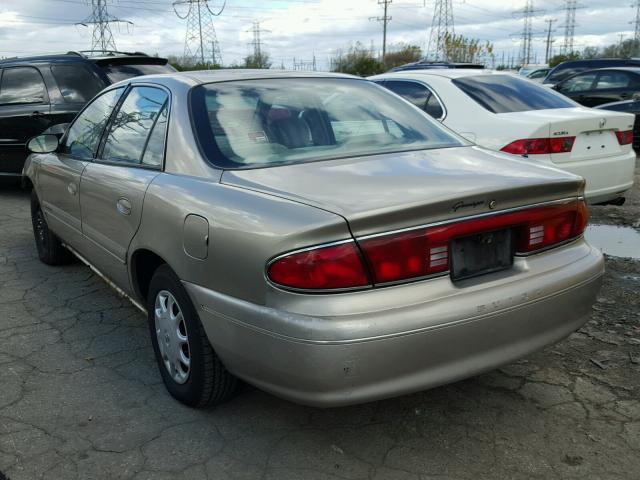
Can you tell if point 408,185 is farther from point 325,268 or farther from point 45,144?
point 45,144

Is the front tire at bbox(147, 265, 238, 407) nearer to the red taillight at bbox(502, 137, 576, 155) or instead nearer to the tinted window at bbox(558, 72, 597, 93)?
the red taillight at bbox(502, 137, 576, 155)

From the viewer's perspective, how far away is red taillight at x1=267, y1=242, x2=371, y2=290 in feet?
7.26

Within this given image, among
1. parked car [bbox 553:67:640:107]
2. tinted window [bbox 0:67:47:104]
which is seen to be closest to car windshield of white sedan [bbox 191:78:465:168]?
tinted window [bbox 0:67:47:104]

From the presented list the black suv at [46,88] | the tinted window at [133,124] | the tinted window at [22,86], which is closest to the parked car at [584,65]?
the black suv at [46,88]

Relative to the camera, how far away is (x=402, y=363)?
7.42 ft

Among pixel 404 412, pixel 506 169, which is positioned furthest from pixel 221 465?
pixel 506 169

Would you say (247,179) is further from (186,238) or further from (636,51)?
(636,51)

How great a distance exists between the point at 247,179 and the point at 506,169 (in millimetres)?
1108

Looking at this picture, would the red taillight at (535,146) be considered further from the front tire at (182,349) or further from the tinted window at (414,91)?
the front tire at (182,349)

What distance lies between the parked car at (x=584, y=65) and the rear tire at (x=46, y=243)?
11584 millimetres

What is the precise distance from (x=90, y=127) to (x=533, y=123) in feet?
11.6

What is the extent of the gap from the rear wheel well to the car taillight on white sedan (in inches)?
45.2

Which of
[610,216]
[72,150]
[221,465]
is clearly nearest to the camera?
[221,465]

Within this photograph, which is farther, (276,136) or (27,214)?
(27,214)
